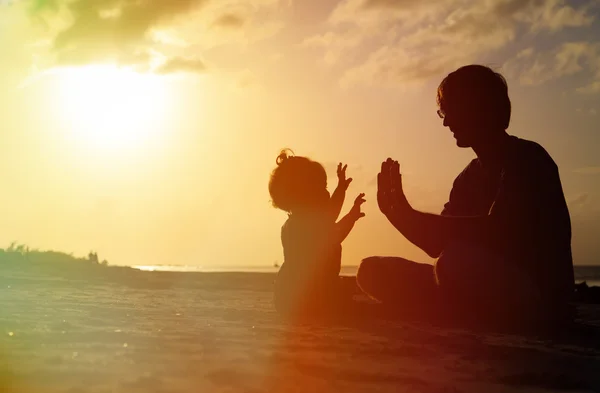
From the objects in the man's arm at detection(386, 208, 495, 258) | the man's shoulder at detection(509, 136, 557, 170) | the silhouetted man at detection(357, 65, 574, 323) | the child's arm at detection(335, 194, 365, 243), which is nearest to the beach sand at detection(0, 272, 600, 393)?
the silhouetted man at detection(357, 65, 574, 323)

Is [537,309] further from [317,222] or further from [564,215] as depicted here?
[317,222]

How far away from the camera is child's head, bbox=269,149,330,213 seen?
19.3 ft

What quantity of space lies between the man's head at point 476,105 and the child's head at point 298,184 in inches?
68.0

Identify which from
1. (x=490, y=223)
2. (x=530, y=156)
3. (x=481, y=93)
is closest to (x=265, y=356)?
(x=490, y=223)

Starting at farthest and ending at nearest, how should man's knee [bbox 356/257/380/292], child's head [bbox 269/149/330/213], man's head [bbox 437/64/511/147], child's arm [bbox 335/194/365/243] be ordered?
child's head [bbox 269/149/330/213], child's arm [bbox 335/194/365/243], man's knee [bbox 356/257/380/292], man's head [bbox 437/64/511/147]

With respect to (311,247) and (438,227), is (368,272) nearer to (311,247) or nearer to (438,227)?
(311,247)

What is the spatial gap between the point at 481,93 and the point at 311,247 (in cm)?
201

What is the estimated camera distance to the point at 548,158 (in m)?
4.08

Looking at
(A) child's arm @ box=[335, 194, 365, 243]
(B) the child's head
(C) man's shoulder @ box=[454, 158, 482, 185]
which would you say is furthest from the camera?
(B) the child's head

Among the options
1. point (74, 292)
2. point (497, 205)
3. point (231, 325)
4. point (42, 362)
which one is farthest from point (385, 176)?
point (74, 292)

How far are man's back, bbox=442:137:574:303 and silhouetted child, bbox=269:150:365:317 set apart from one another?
1.62 m

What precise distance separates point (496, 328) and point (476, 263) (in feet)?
1.90

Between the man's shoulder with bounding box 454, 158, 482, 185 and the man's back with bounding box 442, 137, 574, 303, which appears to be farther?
the man's shoulder with bounding box 454, 158, 482, 185

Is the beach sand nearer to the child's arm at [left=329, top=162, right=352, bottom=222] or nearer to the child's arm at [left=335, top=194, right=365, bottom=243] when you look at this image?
the child's arm at [left=335, top=194, right=365, bottom=243]
